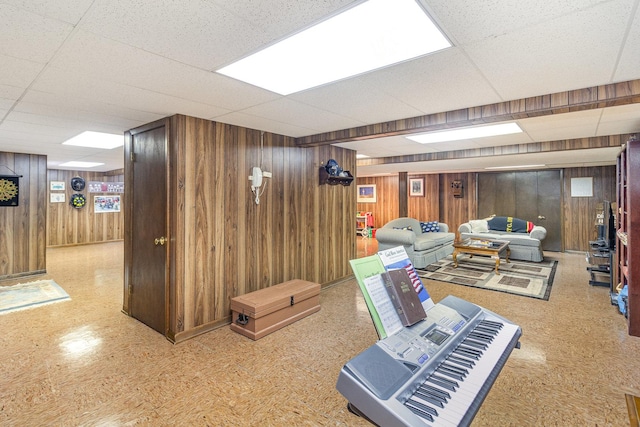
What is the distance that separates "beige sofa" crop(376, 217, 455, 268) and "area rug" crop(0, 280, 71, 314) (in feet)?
17.7

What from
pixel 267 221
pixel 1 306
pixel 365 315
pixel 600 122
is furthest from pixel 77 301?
pixel 600 122

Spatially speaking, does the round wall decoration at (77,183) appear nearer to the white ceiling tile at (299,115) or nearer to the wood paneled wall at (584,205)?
the white ceiling tile at (299,115)

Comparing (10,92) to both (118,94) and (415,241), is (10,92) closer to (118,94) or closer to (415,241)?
(118,94)

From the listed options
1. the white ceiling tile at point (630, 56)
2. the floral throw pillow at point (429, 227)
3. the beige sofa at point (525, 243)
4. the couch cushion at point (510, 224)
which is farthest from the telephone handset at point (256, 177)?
the couch cushion at point (510, 224)

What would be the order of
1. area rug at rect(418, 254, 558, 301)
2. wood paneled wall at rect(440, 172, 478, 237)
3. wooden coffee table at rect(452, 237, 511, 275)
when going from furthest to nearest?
1. wood paneled wall at rect(440, 172, 478, 237)
2. wooden coffee table at rect(452, 237, 511, 275)
3. area rug at rect(418, 254, 558, 301)

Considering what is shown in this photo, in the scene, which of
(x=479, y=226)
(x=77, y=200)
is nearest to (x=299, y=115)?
(x=479, y=226)

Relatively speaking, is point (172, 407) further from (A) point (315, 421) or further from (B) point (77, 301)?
(B) point (77, 301)

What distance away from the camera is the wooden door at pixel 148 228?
3.13 meters

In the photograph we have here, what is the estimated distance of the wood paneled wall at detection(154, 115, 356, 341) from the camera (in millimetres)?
3041

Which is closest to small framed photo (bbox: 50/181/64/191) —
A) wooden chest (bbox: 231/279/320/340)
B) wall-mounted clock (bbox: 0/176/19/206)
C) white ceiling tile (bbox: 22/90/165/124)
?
wall-mounted clock (bbox: 0/176/19/206)

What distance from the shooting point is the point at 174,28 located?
1465 millimetres

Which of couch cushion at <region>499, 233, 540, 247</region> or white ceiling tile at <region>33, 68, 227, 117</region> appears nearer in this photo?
white ceiling tile at <region>33, 68, 227, 117</region>

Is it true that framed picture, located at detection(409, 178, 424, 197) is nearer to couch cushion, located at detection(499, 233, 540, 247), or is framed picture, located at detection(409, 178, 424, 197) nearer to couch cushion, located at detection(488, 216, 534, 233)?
couch cushion, located at detection(488, 216, 534, 233)

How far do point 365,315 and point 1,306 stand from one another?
15.0 ft
